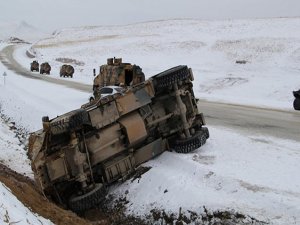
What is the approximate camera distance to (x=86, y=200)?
353 inches

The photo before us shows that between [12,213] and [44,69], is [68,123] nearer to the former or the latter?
[12,213]

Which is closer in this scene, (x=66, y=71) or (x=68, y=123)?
(x=68, y=123)

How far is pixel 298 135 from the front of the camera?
12.0 m

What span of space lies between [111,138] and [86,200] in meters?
1.39

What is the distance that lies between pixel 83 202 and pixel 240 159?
328 centimetres

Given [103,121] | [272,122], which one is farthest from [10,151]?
[272,122]

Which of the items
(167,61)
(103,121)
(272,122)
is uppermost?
(103,121)

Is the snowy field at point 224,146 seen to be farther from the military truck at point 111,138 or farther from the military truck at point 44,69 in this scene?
the military truck at point 44,69

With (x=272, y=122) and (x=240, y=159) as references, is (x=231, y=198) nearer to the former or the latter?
(x=240, y=159)

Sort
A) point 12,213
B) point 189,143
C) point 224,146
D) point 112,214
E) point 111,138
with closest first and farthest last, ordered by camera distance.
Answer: point 12,213 < point 112,214 < point 111,138 < point 189,143 < point 224,146

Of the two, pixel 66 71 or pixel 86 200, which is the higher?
pixel 86 200

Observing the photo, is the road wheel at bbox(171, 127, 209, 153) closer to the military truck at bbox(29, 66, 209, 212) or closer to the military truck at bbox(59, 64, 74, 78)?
the military truck at bbox(29, 66, 209, 212)

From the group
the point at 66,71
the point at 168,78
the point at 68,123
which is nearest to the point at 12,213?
the point at 68,123

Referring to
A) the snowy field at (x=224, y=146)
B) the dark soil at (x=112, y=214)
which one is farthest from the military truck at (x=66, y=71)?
the dark soil at (x=112, y=214)
